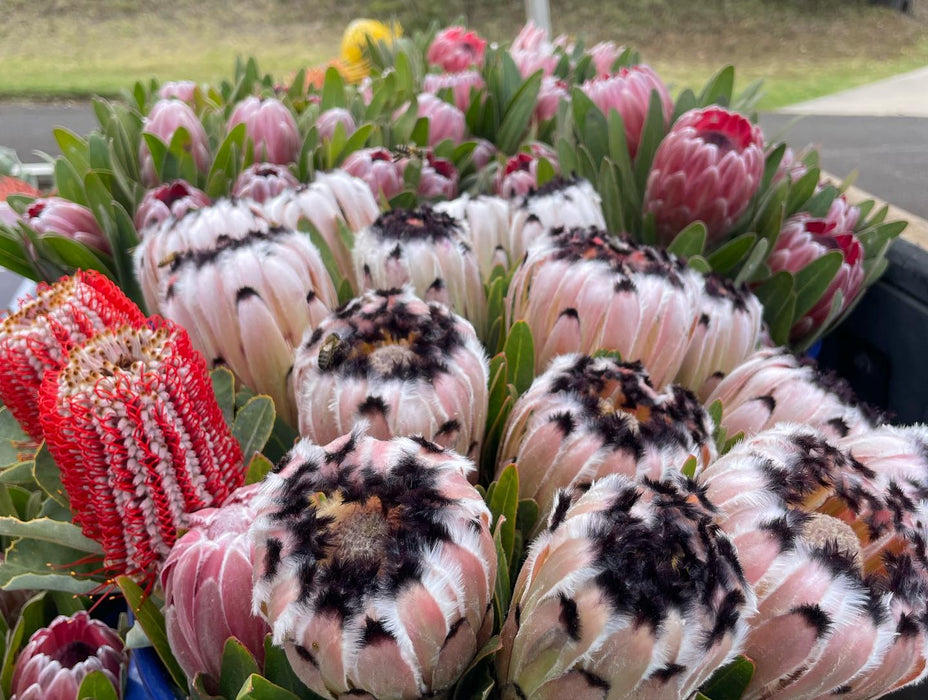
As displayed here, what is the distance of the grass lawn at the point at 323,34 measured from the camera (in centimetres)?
744

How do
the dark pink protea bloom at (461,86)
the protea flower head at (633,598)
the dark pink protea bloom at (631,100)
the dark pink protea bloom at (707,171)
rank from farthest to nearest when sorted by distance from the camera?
the dark pink protea bloom at (461,86)
the dark pink protea bloom at (631,100)
the dark pink protea bloom at (707,171)
the protea flower head at (633,598)

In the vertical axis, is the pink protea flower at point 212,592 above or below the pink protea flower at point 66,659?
above

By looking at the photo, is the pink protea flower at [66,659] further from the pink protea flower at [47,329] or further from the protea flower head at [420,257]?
the protea flower head at [420,257]

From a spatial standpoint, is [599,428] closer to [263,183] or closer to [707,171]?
[707,171]

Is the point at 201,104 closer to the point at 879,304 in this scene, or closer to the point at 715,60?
the point at 879,304

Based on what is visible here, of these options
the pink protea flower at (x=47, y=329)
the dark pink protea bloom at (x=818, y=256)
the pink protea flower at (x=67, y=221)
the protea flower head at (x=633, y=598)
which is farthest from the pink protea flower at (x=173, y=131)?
the protea flower head at (x=633, y=598)

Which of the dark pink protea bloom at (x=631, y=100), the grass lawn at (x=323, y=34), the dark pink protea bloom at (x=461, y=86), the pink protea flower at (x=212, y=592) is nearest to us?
the pink protea flower at (x=212, y=592)

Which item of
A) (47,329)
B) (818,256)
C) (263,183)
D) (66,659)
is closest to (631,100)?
(818,256)

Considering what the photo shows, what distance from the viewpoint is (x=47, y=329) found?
2.14 ft

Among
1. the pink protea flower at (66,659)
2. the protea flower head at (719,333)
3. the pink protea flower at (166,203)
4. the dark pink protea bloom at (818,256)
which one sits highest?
the pink protea flower at (166,203)

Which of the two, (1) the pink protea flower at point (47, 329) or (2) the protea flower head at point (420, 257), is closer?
(1) the pink protea flower at point (47, 329)

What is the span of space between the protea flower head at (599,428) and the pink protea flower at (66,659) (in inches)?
15.8

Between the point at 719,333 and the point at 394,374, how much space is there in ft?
1.21

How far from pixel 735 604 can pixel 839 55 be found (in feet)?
26.3
